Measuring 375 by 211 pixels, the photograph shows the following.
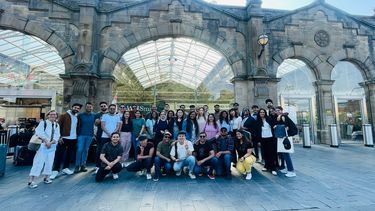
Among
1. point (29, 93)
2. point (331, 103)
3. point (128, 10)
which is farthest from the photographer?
point (29, 93)

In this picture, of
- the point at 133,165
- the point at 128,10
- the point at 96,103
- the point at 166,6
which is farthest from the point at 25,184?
the point at 166,6

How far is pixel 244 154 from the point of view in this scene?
18.6 feet

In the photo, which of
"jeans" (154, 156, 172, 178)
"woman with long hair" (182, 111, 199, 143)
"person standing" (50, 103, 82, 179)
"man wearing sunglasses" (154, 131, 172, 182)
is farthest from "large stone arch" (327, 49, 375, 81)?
"person standing" (50, 103, 82, 179)

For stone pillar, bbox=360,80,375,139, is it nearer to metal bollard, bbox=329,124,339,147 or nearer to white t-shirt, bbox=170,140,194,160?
metal bollard, bbox=329,124,339,147

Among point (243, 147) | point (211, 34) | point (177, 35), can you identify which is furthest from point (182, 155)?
point (211, 34)

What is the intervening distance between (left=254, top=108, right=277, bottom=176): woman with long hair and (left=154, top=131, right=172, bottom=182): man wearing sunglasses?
8.67 feet

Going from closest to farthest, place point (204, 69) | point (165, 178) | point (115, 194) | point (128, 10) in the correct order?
point (115, 194) → point (165, 178) → point (128, 10) → point (204, 69)

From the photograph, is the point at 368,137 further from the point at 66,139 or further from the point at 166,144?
the point at 66,139

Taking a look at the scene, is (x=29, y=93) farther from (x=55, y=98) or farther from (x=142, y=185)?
(x=142, y=185)

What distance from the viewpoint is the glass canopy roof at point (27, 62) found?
475 inches

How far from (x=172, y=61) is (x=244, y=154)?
40.2ft

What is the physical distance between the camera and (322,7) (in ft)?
38.1

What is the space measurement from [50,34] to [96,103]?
364 cm

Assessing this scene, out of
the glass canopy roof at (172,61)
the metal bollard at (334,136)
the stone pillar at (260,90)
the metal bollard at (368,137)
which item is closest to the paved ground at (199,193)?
the stone pillar at (260,90)
